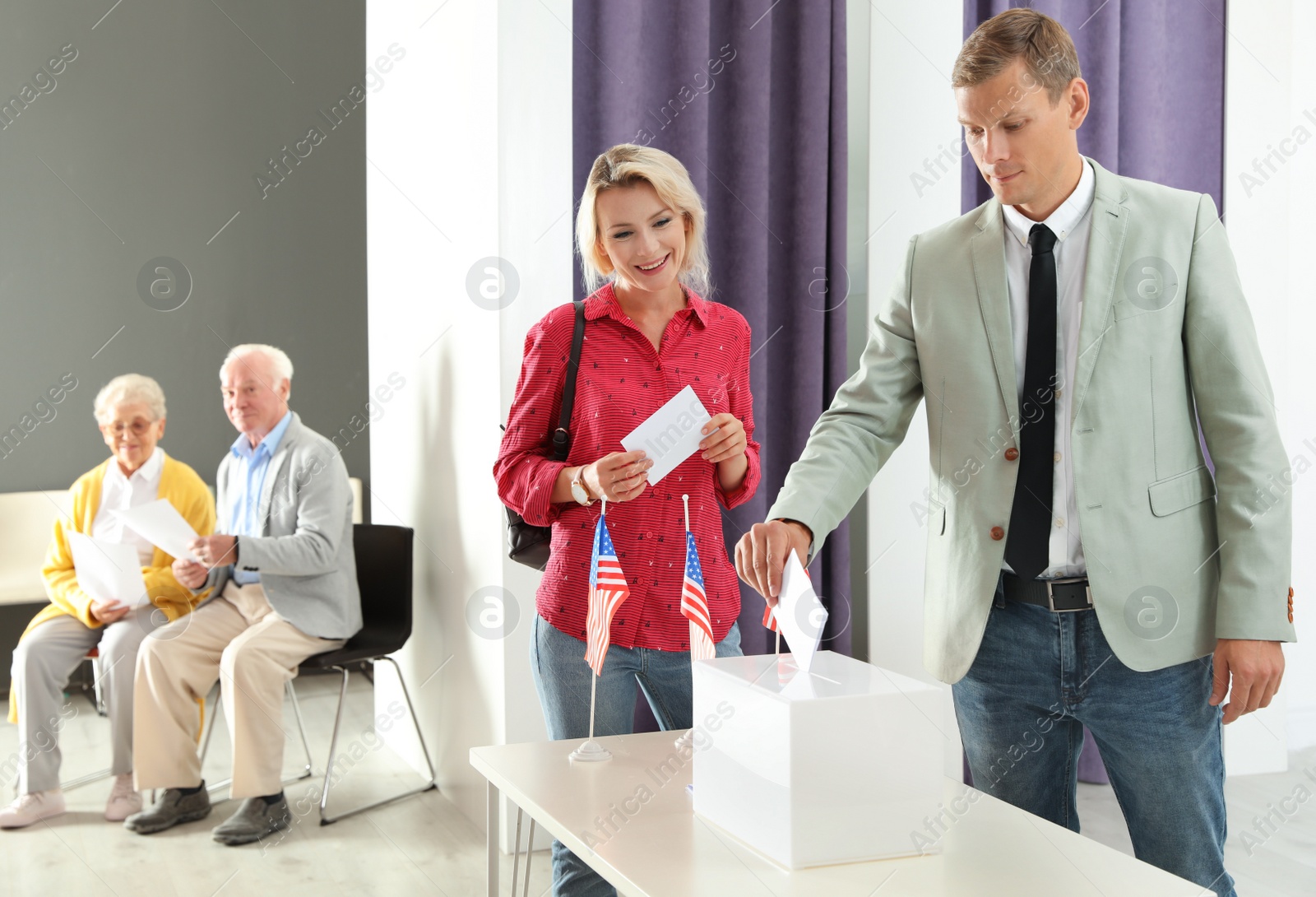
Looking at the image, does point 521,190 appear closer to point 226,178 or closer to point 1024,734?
point 1024,734

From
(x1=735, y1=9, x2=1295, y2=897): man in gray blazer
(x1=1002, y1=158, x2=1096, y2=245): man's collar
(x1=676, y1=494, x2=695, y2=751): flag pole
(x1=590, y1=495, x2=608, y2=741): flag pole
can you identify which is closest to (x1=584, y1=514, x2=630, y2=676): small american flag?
(x1=590, y1=495, x2=608, y2=741): flag pole

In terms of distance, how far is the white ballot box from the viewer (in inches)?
45.9

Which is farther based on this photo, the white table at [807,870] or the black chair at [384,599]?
the black chair at [384,599]

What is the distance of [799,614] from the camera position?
1.22 metres

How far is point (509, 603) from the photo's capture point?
2.93 metres

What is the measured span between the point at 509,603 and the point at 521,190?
1.10 metres

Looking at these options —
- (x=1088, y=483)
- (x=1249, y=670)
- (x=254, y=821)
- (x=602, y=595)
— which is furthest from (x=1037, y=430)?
(x=254, y=821)

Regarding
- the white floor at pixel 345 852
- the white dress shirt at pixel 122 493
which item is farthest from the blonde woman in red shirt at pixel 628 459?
the white dress shirt at pixel 122 493

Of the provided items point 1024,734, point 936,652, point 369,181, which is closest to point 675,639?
point 936,652

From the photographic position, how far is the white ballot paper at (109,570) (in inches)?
130

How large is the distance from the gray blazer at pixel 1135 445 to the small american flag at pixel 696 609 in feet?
0.86

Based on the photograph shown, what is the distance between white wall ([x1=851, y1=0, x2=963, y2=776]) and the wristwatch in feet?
5.33

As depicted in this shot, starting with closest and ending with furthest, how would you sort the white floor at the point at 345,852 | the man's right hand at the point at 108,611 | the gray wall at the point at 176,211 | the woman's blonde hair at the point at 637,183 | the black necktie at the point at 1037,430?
the black necktie at the point at 1037,430, the woman's blonde hair at the point at 637,183, the white floor at the point at 345,852, the man's right hand at the point at 108,611, the gray wall at the point at 176,211

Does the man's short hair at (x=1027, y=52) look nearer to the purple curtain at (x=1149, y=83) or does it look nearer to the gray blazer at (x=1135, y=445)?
the gray blazer at (x=1135, y=445)
